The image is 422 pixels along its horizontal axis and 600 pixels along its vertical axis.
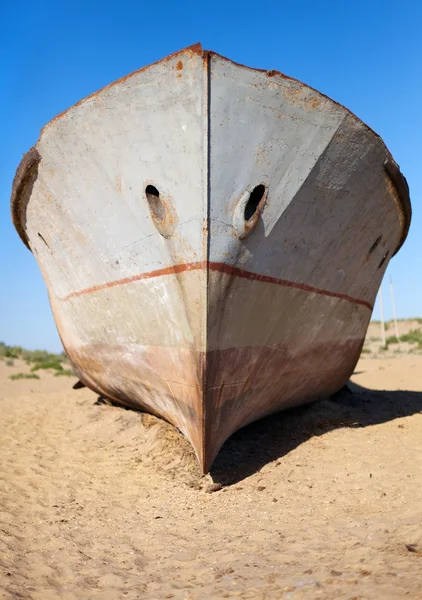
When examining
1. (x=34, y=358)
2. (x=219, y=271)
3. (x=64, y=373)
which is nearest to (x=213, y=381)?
(x=219, y=271)

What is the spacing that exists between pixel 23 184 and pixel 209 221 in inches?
84.1

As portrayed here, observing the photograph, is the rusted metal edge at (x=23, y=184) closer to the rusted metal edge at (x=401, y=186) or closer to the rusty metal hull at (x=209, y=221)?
the rusty metal hull at (x=209, y=221)

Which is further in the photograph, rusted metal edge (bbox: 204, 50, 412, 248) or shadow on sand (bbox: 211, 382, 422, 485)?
shadow on sand (bbox: 211, 382, 422, 485)

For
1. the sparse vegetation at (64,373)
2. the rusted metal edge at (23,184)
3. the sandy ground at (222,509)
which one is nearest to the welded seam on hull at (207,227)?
the sandy ground at (222,509)

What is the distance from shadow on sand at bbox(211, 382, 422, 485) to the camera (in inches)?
176

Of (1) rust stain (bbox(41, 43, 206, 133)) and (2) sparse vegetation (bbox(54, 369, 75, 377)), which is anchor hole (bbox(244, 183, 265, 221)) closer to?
(1) rust stain (bbox(41, 43, 206, 133))

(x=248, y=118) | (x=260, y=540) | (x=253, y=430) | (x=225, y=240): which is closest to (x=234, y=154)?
(x=248, y=118)

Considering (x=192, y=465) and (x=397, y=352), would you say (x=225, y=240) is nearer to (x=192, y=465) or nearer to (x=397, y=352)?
(x=192, y=465)

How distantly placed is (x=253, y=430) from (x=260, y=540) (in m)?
2.43

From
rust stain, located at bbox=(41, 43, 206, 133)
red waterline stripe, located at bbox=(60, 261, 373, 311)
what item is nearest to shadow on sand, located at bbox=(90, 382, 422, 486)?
red waterline stripe, located at bbox=(60, 261, 373, 311)

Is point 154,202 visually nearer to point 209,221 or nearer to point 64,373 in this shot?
point 209,221

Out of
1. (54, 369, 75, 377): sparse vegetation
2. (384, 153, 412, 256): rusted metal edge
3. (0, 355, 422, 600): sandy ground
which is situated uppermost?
(384, 153, 412, 256): rusted metal edge

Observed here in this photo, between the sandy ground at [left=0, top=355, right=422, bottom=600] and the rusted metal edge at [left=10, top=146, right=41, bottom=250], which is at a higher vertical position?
the rusted metal edge at [left=10, top=146, right=41, bottom=250]

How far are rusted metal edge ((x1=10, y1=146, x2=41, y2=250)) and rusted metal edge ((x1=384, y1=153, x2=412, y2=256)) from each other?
2.95 meters
